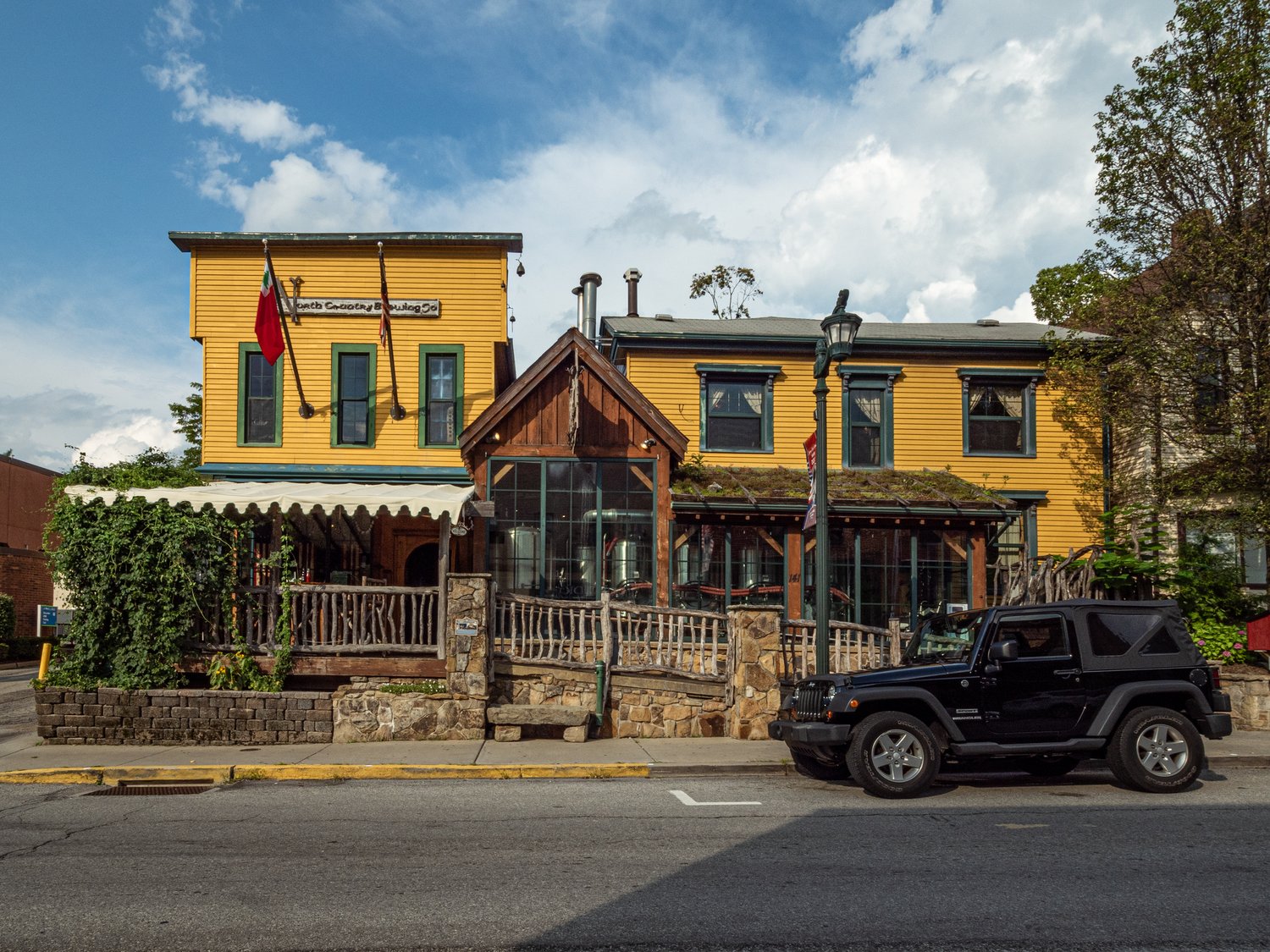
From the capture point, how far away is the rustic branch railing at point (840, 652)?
1305cm

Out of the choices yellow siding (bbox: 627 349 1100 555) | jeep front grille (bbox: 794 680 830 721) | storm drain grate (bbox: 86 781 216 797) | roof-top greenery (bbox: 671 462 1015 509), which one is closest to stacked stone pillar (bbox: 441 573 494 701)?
storm drain grate (bbox: 86 781 216 797)

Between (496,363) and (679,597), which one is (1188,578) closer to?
(679,597)

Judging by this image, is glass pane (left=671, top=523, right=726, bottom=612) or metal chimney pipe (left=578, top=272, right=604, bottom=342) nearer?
glass pane (left=671, top=523, right=726, bottom=612)

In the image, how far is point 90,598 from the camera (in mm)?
12281

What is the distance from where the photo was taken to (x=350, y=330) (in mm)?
19328

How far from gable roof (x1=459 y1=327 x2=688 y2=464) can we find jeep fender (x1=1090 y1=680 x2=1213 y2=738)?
31.1 ft

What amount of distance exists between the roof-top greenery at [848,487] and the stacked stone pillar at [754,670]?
15.8 feet

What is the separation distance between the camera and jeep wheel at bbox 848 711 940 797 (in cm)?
896

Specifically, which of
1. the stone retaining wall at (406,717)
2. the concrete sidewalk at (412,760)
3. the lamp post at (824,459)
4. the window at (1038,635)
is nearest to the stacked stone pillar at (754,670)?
the concrete sidewalk at (412,760)

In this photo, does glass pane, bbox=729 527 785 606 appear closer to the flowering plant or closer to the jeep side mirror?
the flowering plant

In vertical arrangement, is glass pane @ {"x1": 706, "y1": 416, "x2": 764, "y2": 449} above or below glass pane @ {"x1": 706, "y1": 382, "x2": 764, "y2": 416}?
Result: below

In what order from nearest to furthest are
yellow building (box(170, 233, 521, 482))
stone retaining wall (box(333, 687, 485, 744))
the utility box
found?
stone retaining wall (box(333, 687, 485, 744)) < the utility box < yellow building (box(170, 233, 521, 482))

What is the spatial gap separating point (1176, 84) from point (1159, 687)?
43.5 feet

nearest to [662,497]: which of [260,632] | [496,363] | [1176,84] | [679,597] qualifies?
[679,597]
